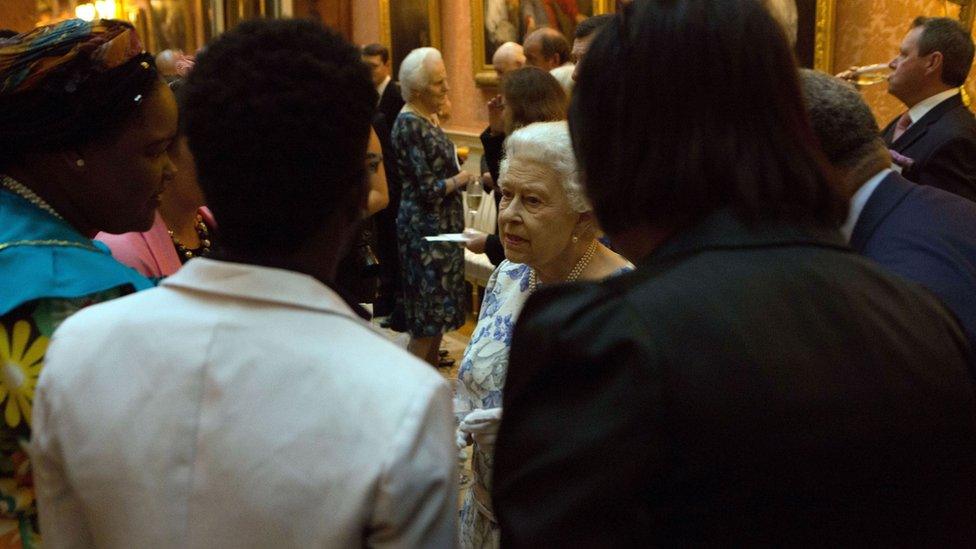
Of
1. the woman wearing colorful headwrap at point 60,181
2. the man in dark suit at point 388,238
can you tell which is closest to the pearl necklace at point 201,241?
the woman wearing colorful headwrap at point 60,181

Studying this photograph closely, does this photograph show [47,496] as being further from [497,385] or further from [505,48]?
[505,48]

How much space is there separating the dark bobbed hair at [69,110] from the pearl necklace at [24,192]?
0.03 meters

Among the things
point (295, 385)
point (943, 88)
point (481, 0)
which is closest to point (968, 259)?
point (295, 385)

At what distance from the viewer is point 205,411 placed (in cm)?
117

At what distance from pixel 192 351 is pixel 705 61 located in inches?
27.8

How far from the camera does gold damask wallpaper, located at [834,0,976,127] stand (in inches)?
232

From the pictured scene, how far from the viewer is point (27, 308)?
1.63m

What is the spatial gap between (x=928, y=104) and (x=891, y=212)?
289cm

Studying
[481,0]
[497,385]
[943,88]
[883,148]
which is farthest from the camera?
[481,0]

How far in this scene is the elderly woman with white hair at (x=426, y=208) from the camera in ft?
21.1

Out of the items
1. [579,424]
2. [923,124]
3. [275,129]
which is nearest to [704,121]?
[579,424]

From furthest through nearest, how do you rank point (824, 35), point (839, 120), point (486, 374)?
point (824, 35)
point (486, 374)
point (839, 120)

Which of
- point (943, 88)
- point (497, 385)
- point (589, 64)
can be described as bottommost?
point (497, 385)

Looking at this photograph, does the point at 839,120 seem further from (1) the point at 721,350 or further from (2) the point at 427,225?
(2) the point at 427,225
